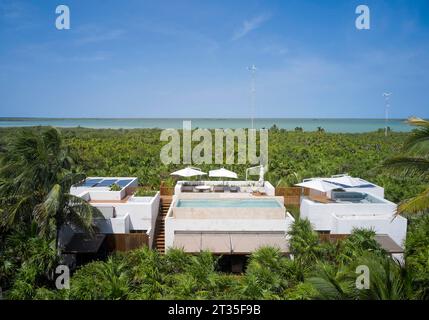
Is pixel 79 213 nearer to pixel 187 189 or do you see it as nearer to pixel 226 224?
pixel 226 224

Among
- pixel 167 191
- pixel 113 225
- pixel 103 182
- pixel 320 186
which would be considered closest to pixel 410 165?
pixel 320 186

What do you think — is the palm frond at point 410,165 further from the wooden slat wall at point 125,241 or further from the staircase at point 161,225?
the staircase at point 161,225

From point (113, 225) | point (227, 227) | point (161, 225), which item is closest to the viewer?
point (227, 227)

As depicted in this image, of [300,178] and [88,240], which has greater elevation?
[300,178]

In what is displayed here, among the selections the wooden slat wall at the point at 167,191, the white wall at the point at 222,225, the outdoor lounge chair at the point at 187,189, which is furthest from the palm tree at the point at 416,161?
the wooden slat wall at the point at 167,191
